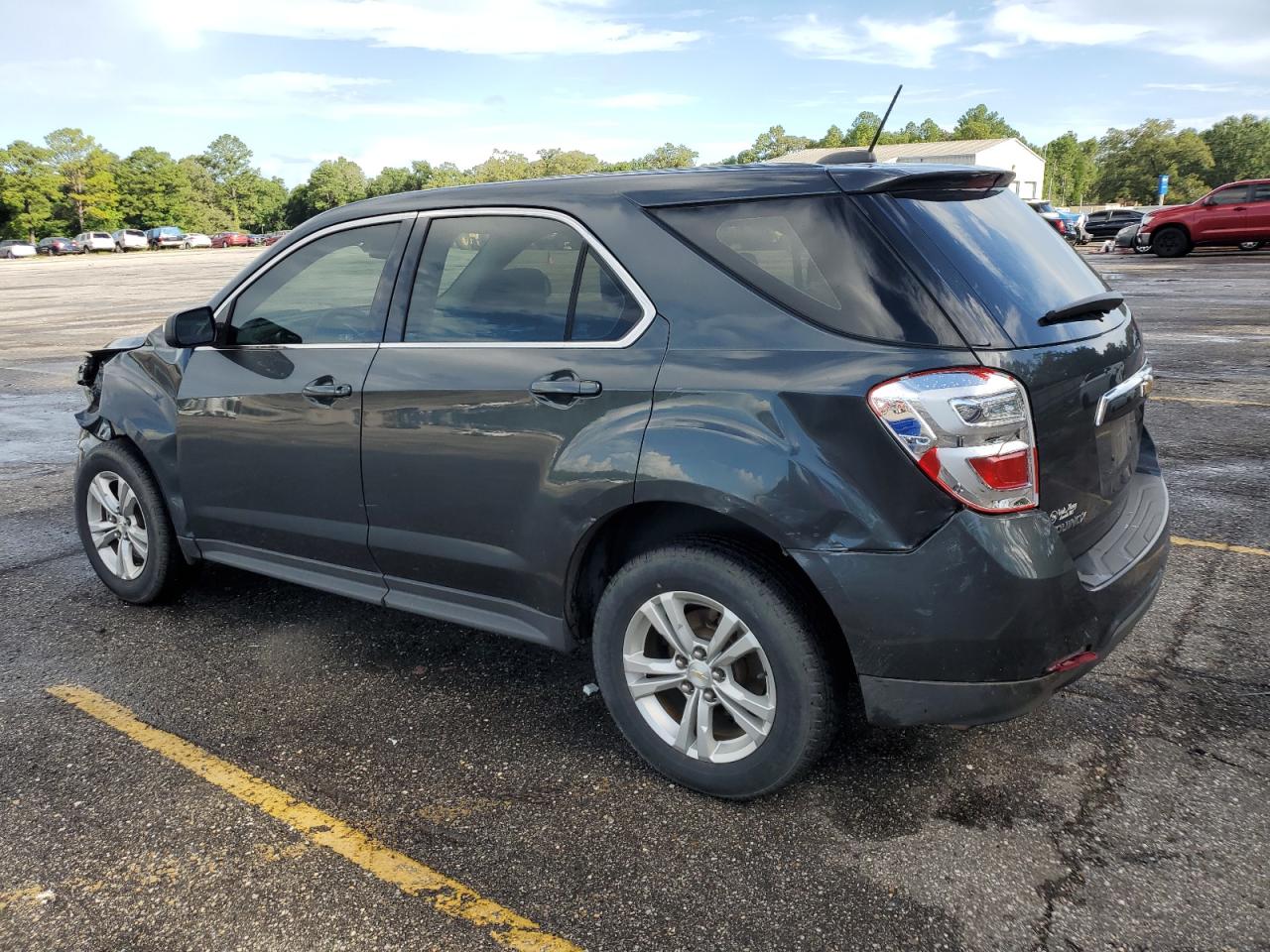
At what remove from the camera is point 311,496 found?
3697 mm

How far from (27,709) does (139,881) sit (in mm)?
1330

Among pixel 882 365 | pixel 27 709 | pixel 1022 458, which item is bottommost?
pixel 27 709

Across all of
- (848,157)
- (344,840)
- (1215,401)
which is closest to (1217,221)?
(1215,401)

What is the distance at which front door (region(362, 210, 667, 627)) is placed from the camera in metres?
2.94

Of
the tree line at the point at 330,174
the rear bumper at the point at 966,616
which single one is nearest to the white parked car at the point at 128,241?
the tree line at the point at 330,174

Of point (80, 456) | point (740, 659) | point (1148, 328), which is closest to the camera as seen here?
point (740, 659)

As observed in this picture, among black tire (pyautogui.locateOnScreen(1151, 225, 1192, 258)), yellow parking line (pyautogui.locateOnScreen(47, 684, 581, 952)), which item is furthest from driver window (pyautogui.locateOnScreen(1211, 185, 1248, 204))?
yellow parking line (pyautogui.locateOnScreen(47, 684, 581, 952))

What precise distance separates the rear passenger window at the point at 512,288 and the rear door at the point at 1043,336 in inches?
33.5

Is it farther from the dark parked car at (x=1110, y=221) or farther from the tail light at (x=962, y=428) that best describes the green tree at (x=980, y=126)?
the tail light at (x=962, y=428)

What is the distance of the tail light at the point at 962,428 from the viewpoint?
2.46 m

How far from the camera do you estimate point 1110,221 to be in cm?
4259

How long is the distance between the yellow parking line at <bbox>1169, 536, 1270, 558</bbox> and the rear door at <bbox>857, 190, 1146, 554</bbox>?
84.3 inches

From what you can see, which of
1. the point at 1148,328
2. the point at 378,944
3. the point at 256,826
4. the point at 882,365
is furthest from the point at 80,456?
the point at 1148,328

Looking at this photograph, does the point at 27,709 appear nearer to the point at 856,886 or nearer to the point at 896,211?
the point at 856,886
